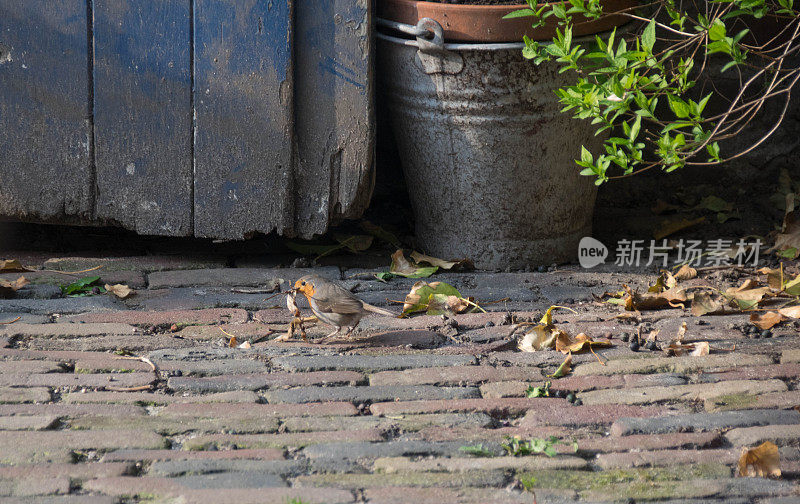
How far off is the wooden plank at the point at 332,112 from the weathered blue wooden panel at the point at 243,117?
0.07 metres

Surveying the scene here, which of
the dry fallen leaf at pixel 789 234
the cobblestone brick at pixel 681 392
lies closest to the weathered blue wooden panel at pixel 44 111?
the cobblestone brick at pixel 681 392

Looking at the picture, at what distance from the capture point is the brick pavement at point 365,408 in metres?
2.24

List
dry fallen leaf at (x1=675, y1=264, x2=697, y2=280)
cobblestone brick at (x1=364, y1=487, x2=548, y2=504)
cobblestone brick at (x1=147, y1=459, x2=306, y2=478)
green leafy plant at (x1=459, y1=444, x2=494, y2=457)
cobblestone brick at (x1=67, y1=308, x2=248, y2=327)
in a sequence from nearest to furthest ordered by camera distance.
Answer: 1. cobblestone brick at (x1=364, y1=487, x2=548, y2=504)
2. cobblestone brick at (x1=147, y1=459, x2=306, y2=478)
3. green leafy plant at (x1=459, y1=444, x2=494, y2=457)
4. cobblestone brick at (x1=67, y1=308, x2=248, y2=327)
5. dry fallen leaf at (x1=675, y1=264, x2=697, y2=280)

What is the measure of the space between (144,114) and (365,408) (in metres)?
1.74

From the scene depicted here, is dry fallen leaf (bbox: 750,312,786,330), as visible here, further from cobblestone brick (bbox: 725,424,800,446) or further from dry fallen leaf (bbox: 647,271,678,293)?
cobblestone brick (bbox: 725,424,800,446)

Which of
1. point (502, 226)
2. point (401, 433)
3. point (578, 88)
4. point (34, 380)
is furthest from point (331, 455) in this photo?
point (502, 226)

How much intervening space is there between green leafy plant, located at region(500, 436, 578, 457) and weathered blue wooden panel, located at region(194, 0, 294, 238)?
174cm

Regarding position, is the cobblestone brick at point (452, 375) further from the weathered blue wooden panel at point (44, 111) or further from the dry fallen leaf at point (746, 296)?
the weathered blue wooden panel at point (44, 111)

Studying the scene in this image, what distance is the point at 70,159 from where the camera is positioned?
3688mm

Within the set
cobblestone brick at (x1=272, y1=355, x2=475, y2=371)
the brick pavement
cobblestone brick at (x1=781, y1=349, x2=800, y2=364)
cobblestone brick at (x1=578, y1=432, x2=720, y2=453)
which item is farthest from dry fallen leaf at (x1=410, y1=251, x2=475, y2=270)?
cobblestone brick at (x1=578, y1=432, x2=720, y2=453)

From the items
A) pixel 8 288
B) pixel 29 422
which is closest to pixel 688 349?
pixel 29 422

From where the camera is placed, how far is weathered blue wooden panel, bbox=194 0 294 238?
11.7 feet

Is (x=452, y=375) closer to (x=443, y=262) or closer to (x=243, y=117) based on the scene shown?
(x=443, y=262)

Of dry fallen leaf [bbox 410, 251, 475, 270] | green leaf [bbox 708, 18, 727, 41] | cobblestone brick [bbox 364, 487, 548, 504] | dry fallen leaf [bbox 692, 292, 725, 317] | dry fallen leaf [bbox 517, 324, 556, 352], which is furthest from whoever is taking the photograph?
dry fallen leaf [bbox 410, 251, 475, 270]
